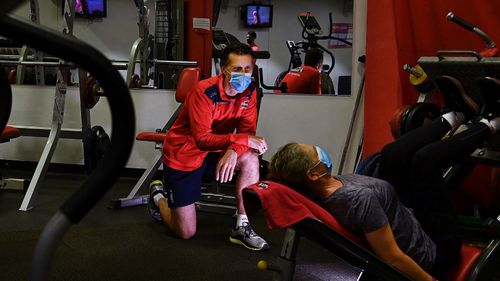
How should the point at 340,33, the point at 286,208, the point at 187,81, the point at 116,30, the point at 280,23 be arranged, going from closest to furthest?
the point at 286,208 < the point at 187,81 < the point at 340,33 < the point at 280,23 < the point at 116,30

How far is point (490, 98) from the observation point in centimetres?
219

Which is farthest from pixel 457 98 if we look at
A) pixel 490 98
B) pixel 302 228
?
pixel 302 228

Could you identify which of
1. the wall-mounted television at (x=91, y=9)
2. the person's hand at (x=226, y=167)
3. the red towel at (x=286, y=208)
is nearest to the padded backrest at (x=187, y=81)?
the person's hand at (x=226, y=167)

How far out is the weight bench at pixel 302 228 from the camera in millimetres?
1724

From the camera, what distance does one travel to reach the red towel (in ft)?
5.63

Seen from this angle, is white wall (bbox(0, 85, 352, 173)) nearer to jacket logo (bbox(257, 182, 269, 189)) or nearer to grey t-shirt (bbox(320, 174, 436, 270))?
grey t-shirt (bbox(320, 174, 436, 270))

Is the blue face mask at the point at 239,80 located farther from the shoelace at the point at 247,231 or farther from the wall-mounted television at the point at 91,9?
Answer: the wall-mounted television at the point at 91,9

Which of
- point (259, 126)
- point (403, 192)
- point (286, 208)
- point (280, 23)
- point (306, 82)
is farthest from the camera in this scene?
point (280, 23)

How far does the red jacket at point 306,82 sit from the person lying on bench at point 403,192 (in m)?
2.76

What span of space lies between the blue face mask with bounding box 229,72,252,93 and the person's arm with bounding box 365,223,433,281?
1.38m

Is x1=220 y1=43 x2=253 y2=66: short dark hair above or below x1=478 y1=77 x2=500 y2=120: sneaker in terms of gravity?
above

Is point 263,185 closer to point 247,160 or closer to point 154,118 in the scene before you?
point 247,160

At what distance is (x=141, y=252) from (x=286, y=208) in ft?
4.65

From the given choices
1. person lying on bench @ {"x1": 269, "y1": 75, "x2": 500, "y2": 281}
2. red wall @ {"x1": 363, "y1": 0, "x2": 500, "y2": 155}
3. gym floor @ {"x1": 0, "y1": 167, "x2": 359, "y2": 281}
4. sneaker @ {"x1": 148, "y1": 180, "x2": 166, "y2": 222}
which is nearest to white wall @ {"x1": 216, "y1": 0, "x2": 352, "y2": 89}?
red wall @ {"x1": 363, "y1": 0, "x2": 500, "y2": 155}
